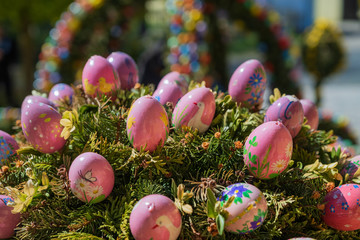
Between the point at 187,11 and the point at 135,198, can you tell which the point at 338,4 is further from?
the point at 135,198

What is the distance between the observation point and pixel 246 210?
2.03 ft

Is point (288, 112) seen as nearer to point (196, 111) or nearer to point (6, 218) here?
point (196, 111)

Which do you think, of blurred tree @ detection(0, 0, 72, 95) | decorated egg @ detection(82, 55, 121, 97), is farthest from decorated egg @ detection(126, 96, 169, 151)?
blurred tree @ detection(0, 0, 72, 95)

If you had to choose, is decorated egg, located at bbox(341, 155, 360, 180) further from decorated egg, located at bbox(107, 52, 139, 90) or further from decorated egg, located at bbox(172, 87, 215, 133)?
decorated egg, located at bbox(107, 52, 139, 90)

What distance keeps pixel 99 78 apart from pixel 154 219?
1.12ft

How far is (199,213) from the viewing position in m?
0.64

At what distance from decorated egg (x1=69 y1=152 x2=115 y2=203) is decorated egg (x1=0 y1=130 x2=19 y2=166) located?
0.20m

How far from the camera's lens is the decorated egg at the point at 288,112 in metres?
0.76

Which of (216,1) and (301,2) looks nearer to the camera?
(216,1)

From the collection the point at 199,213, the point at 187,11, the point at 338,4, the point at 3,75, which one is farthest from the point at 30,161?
the point at 338,4

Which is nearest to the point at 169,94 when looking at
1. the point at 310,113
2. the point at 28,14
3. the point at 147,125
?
the point at 147,125

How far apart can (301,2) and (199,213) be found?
13724mm

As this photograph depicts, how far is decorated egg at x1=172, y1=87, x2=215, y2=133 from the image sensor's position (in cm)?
72

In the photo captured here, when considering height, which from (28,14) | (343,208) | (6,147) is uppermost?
(6,147)
